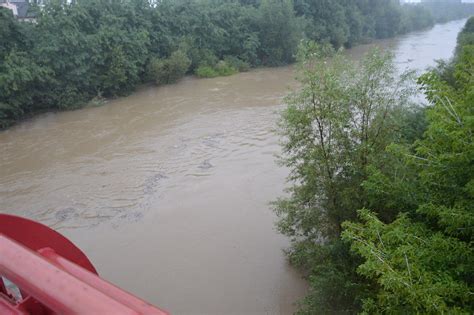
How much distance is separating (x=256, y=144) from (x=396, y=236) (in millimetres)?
10131

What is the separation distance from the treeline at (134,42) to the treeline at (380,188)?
14.9 metres

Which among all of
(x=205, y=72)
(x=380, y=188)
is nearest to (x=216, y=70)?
(x=205, y=72)

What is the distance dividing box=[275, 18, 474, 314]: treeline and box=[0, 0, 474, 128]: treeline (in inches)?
587

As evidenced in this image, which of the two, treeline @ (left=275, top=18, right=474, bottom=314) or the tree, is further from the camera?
the tree

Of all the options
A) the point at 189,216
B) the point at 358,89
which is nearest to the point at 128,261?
the point at 189,216

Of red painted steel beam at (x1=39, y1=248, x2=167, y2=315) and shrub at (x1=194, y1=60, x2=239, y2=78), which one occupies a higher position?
red painted steel beam at (x1=39, y1=248, x2=167, y2=315)

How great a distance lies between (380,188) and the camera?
493 centimetres

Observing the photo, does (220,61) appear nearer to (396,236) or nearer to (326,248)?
(326,248)

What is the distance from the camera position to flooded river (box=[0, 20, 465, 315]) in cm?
742

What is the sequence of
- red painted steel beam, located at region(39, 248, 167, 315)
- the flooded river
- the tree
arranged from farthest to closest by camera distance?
the flooded river → the tree → red painted steel beam, located at region(39, 248, 167, 315)

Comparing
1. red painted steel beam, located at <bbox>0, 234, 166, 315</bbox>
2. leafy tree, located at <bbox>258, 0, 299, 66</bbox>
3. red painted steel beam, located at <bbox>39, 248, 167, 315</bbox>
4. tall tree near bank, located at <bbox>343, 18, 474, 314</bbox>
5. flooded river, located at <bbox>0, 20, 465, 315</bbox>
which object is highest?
leafy tree, located at <bbox>258, 0, 299, 66</bbox>

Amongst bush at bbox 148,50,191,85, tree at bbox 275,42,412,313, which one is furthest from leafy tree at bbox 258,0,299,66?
tree at bbox 275,42,412,313

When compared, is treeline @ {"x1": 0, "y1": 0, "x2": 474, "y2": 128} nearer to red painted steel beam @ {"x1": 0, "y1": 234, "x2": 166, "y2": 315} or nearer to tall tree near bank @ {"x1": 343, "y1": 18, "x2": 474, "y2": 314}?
tall tree near bank @ {"x1": 343, "y1": 18, "x2": 474, "y2": 314}

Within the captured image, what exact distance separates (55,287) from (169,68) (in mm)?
22478
